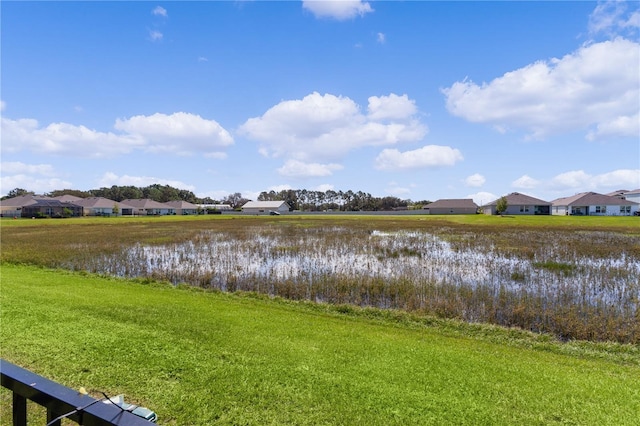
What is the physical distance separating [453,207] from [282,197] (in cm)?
7254

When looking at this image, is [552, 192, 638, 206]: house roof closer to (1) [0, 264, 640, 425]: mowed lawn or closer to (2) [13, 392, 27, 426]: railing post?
(1) [0, 264, 640, 425]: mowed lawn

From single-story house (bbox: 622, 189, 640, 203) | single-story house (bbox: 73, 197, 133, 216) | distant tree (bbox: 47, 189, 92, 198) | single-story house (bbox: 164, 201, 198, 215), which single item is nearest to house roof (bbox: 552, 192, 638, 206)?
single-story house (bbox: 622, 189, 640, 203)

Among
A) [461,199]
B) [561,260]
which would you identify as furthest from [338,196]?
[561,260]

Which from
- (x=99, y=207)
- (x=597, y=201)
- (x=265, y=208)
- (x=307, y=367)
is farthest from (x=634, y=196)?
(x=99, y=207)

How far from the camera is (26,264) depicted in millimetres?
15766

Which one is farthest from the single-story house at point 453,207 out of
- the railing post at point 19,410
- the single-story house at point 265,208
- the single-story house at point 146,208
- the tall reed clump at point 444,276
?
the railing post at point 19,410

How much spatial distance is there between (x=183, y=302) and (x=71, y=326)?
263 centimetres

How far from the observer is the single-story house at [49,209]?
73312mm

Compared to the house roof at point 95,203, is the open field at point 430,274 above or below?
below

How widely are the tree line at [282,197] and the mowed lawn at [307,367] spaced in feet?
338

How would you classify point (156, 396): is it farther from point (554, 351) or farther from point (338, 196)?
point (338, 196)

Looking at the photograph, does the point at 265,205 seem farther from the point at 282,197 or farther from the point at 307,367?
the point at 307,367

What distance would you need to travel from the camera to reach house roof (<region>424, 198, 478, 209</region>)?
89438 millimetres

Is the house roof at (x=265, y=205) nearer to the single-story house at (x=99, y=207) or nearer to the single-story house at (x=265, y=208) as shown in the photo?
the single-story house at (x=265, y=208)
